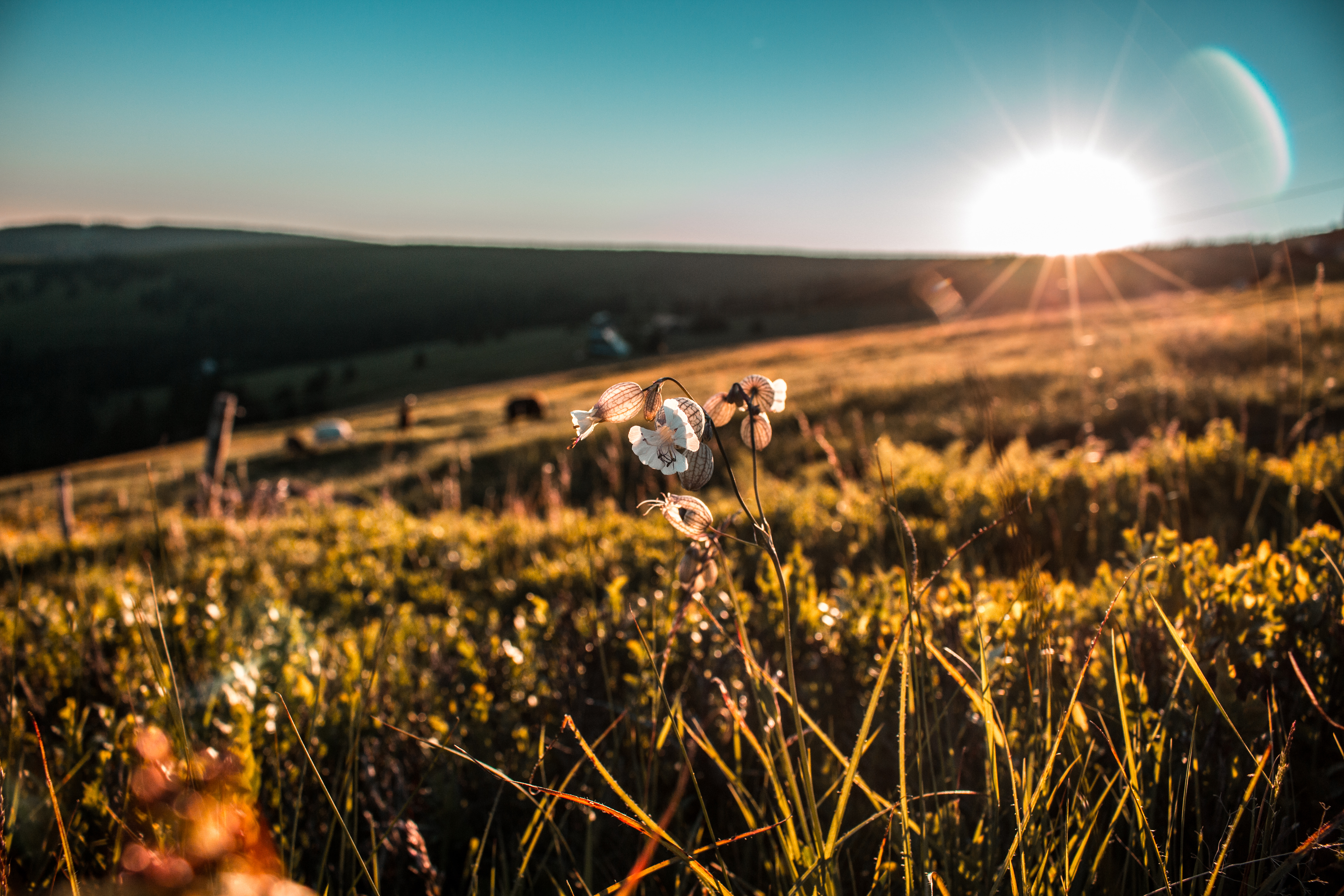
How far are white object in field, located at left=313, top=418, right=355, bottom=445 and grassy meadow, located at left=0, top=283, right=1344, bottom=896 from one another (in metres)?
20.6

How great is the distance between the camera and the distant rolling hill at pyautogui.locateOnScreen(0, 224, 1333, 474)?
56.7 meters

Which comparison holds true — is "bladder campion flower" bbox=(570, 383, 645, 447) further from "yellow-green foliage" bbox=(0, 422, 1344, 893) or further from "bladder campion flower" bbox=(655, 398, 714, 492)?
"yellow-green foliage" bbox=(0, 422, 1344, 893)

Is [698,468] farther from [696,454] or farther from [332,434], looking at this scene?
[332,434]

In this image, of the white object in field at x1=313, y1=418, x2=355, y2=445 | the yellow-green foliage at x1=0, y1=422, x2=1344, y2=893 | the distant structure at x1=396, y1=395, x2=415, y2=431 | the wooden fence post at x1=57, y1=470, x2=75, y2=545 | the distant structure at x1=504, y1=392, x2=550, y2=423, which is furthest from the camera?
the distant structure at x1=504, y1=392, x2=550, y2=423

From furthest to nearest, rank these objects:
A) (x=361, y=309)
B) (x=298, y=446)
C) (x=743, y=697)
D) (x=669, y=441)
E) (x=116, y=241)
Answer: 1. (x=361, y=309)
2. (x=116, y=241)
3. (x=298, y=446)
4. (x=743, y=697)
5. (x=669, y=441)

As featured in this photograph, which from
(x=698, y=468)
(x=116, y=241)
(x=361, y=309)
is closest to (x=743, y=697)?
(x=698, y=468)

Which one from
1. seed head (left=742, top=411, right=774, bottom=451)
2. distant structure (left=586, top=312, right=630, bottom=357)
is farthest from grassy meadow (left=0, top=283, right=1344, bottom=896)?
distant structure (left=586, top=312, right=630, bottom=357)

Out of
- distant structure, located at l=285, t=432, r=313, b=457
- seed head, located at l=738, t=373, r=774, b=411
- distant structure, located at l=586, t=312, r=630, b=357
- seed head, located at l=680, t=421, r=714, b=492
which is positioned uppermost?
distant structure, located at l=586, t=312, r=630, b=357

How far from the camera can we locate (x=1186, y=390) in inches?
379

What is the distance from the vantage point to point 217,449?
1020 cm

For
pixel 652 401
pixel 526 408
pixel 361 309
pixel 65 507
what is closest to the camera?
pixel 652 401

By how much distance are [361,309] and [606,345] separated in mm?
56445

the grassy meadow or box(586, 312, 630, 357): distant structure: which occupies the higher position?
box(586, 312, 630, 357): distant structure

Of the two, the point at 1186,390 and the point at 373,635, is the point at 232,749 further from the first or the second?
the point at 1186,390
